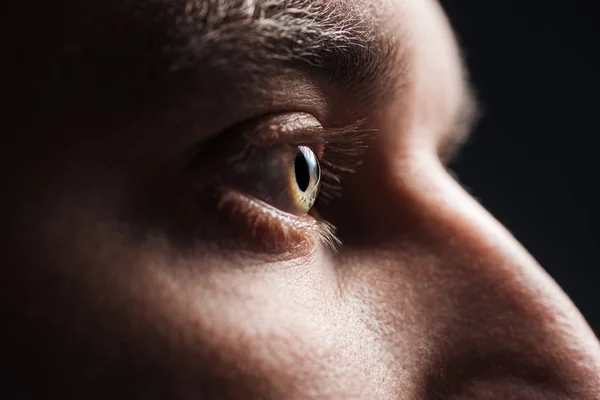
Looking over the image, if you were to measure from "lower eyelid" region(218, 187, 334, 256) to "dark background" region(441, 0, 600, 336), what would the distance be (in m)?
1.35

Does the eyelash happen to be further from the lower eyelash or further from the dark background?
the dark background

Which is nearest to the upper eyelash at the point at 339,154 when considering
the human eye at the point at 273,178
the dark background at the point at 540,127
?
the human eye at the point at 273,178

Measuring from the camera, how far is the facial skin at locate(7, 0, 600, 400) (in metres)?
0.34

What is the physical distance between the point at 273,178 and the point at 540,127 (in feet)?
4.76

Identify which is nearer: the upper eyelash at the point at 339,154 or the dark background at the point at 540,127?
the upper eyelash at the point at 339,154

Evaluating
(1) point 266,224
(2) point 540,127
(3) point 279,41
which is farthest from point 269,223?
Answer: (2) point 540,127

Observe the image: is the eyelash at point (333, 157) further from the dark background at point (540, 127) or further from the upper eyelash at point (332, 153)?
the dark background at point (540, 127)

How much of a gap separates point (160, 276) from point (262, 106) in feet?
0.38

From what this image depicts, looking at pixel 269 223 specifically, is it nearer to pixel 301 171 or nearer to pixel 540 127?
pixel 301 171

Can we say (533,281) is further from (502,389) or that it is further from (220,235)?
(220,235)

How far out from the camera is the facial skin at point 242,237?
13.4 inches

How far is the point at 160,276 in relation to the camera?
36 centimetres

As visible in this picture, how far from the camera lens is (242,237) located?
1.36 ft

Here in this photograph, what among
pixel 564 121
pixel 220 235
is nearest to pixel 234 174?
pixel 220 235
